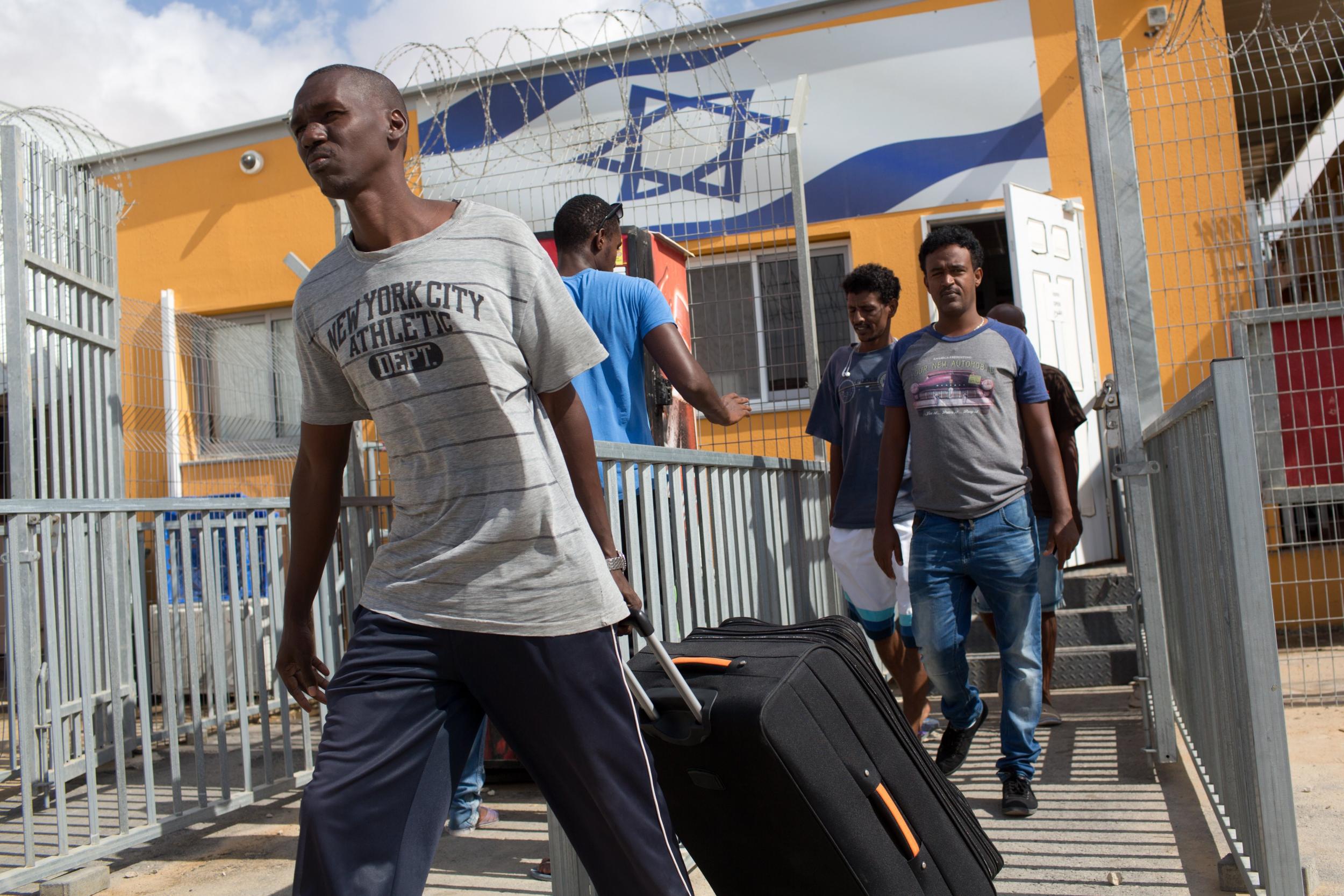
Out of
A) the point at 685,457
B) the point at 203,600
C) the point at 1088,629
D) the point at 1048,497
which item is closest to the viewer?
the point at 685,457

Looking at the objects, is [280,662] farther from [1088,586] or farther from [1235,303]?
[1088,586]

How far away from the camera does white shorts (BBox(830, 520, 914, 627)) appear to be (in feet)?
A: 15.6

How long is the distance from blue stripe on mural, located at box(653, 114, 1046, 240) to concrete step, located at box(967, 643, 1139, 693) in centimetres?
356

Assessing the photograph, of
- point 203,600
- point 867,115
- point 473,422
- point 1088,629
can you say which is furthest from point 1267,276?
point 203,600

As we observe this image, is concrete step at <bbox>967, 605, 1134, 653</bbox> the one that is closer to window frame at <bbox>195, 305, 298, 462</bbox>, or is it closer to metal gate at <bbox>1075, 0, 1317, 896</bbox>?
metal gate at <bbox>1075, 0, 1317, 896</bbox>

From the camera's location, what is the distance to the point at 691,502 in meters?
3.38

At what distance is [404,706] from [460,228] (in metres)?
0.90

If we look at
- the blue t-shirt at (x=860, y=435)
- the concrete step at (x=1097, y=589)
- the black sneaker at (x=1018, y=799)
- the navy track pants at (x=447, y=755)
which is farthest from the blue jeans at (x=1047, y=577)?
the navy track pants at (x=447, y=755)

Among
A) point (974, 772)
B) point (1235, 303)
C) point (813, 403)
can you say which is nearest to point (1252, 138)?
point (1235, 303)

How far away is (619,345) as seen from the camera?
366cm

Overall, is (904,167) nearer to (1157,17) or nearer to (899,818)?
(1157,17)

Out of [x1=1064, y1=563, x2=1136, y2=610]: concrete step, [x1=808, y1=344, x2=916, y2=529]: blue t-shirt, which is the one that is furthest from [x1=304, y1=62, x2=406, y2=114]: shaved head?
[x1=1064, y1=563, x2=1136, y2=610]: concrete step

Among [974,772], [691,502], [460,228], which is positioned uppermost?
[460,228]

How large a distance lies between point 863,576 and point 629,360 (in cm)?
168
